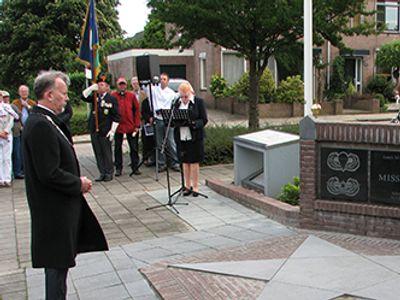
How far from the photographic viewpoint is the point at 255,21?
1334 centimetres

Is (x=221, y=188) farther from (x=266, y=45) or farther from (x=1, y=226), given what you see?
(x=266, y=45)

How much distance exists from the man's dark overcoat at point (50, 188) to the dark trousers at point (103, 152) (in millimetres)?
6645

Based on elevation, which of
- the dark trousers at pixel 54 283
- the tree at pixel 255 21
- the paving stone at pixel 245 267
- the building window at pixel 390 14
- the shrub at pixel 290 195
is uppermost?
the building window at pixel 390 14

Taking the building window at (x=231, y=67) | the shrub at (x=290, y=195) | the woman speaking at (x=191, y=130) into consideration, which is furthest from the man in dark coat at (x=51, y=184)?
the building window at (x=231, y=67)

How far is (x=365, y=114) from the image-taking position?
88.7 ft

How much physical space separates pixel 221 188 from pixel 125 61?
2743cm

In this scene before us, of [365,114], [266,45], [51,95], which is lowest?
[365,114]

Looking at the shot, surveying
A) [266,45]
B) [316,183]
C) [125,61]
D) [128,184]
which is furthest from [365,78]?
[316,183]

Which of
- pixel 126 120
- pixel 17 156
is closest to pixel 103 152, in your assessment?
pixel 126 120

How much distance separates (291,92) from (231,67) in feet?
19.1

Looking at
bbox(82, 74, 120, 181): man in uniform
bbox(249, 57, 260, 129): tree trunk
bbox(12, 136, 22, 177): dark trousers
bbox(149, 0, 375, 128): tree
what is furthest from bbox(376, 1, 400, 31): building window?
bbox(12, 136, 22, 177): dark trousers

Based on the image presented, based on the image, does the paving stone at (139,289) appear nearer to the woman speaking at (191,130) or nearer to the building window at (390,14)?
the woman speaking at (191,130)

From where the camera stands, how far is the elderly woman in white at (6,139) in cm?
1038

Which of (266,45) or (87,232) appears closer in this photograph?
(87,232)
